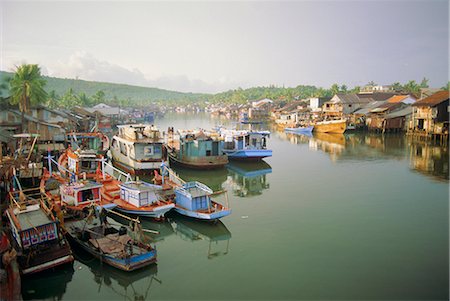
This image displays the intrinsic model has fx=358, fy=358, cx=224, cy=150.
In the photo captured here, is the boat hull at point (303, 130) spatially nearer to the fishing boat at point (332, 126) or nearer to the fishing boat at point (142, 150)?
the fishing boat at point (332, 126)

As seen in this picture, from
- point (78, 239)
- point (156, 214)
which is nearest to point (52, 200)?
point (78, 239)

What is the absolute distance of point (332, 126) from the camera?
174 feet

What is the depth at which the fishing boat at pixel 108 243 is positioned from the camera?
11.8 meters

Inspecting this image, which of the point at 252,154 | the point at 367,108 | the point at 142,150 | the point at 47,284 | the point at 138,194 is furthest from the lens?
the point at 367,108

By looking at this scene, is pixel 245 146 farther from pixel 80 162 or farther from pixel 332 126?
pixel 332 126

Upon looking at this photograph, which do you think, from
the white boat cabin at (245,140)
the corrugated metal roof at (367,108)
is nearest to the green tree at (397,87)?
the corrugated metal roof at (367,108)

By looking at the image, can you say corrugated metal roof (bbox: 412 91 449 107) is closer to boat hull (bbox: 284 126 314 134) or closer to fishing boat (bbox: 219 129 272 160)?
boat hull (bbox: 284 126 314 134)

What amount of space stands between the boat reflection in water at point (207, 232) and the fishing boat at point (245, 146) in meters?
14.4

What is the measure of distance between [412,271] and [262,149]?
1949 centimetres

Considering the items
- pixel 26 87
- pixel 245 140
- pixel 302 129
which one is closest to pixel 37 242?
pixel 245 140

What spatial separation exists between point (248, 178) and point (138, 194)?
1170 centimetres

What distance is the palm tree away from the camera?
34.4m

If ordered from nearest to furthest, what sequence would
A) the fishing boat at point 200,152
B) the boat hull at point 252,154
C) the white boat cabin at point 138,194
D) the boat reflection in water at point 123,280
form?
the boat reflection in water at point 123,280 → the white boat cabin at point 138,194 → the fishing boat at point 200,152 → the boat hull at point 252,154

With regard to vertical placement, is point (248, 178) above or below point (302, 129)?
below
